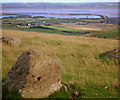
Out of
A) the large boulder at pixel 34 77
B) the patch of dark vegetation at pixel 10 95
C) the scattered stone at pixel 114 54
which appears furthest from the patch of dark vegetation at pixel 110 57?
the patch of dark vegetation at pixel 10 95

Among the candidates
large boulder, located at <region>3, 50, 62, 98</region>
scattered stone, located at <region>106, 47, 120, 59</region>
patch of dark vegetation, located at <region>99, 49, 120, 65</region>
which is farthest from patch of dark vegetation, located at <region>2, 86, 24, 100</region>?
scattered stone, located at <region>106, 47, 120, 59</region>

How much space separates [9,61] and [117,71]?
6939 mm

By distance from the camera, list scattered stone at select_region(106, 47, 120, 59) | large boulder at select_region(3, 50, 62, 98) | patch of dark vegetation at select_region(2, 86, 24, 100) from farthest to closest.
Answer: scattered stone at select_region(106, 47, 120, 59) < large boulder at select_region(3, 50, 62, 98) < patch of dark vegetation at select_region(2, 86, 24, 100)

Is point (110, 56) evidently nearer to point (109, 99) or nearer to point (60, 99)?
point (109, 99)

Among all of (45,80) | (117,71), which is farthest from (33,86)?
(117,71)

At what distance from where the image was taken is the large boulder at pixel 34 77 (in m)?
6.77

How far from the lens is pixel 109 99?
7.51 metres

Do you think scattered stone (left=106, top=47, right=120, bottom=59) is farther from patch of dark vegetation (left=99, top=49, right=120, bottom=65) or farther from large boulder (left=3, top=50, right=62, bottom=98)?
large boulder (left=3, top=50, right=62, bottom=98)

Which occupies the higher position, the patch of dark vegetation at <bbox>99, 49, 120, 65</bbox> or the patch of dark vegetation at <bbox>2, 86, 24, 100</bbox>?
the patch of dark vegetation at <bbox>99, 49, 120, 65</bbox>

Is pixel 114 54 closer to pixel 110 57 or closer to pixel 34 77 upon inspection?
pixel 110 57

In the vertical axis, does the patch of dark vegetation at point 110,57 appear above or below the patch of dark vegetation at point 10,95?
above

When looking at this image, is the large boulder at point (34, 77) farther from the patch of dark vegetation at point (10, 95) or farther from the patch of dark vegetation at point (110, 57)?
the patch of dark vegetation at point (110, 57)

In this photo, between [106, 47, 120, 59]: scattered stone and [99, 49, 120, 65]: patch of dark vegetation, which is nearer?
[99, 49, 120, 65]: patch of dark vegetation

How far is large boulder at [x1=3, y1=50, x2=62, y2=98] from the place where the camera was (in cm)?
677
